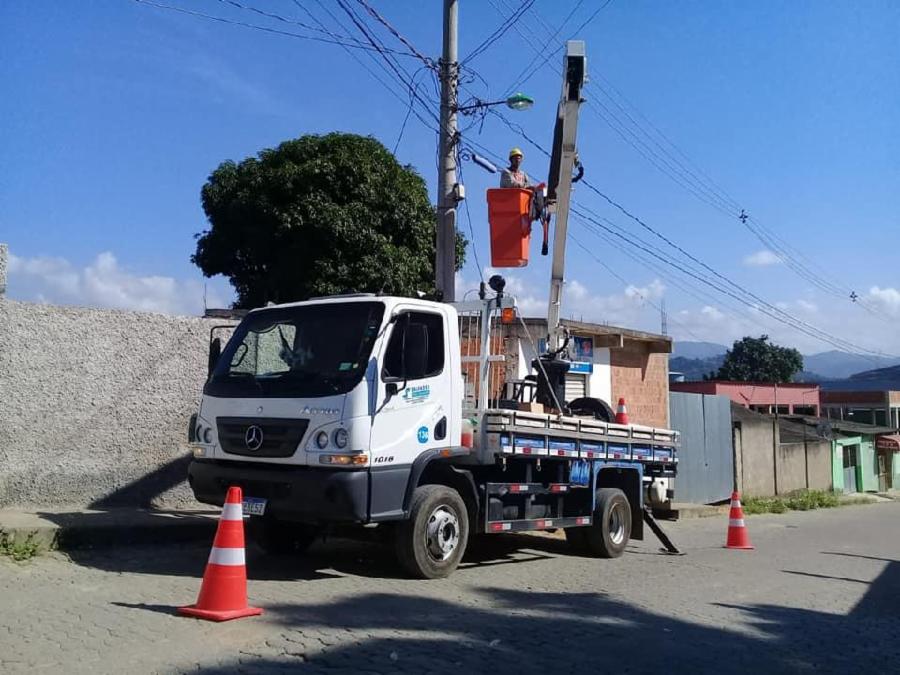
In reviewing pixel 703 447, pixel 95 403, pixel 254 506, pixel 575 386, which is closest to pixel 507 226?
pixel 254 506

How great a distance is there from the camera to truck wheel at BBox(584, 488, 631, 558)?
32.9ft

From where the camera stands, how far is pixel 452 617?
246 inches

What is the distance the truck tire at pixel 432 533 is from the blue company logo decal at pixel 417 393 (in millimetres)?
805

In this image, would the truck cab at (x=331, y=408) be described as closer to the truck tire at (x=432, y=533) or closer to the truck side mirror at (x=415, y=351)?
the truck side mirror at (x=415, y=351)

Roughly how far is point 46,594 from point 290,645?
237cm

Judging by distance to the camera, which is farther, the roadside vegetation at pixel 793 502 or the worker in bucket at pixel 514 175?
the roadside vegetation at pixel 793 502

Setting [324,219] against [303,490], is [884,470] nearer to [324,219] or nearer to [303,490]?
[324,219]

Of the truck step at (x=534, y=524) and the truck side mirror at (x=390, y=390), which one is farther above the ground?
the truck side mirror at (x=390, y=390)

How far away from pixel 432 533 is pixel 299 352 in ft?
6.67

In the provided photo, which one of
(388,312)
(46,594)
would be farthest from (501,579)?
(46,594)

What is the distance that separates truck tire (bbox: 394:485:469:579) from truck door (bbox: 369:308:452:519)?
0.92 ft

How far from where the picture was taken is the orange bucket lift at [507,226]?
404 inches

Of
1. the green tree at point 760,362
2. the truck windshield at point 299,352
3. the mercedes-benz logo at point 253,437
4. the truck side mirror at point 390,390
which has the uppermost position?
the green tree at point 760,362

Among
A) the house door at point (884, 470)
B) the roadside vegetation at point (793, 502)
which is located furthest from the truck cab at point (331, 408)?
the house door at point (884, 470)
